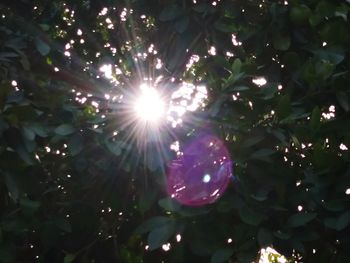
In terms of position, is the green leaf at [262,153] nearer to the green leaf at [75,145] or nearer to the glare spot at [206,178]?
the glare spot at [206,178]

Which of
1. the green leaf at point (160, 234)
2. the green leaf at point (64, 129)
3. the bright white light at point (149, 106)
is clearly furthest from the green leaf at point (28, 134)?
the green leaf at point (160, 234)

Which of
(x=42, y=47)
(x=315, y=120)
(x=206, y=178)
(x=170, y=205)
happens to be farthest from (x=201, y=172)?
(x=42, y=47)

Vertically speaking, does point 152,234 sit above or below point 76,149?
below

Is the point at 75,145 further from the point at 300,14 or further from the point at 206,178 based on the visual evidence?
the point at 300,14

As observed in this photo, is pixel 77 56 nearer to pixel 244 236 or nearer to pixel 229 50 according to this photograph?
pixel 229 50

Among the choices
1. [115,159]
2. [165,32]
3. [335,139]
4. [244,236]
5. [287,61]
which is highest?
[165,32]

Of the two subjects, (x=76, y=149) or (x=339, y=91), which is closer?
(x=76, y=149)

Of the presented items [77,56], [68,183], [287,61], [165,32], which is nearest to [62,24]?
[77,56]

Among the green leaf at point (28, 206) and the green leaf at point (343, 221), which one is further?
the green leaf at point (28, 206)
